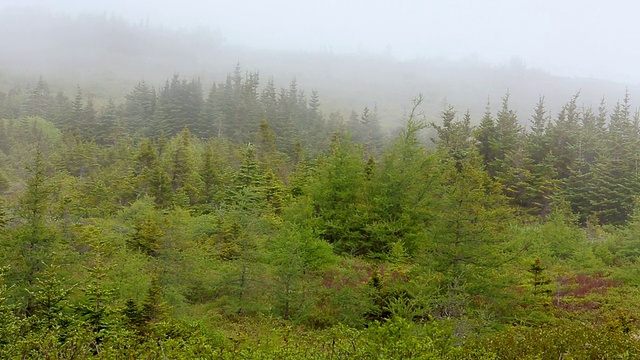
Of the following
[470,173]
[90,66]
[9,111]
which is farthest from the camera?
[90,66]

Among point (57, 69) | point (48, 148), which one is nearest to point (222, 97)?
point (48, 148)

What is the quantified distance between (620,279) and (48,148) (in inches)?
1917

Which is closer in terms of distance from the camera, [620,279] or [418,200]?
[620,279]

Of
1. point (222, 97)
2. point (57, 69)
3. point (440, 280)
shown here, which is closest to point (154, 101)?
point (222, 97)

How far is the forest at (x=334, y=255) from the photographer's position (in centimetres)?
815

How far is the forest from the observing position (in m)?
8.15

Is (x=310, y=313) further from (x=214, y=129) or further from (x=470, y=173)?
(x=214, y=129)

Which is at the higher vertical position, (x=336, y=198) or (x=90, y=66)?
(x=90, y=66)

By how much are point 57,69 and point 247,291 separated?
129 m

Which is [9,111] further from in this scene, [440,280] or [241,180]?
[440,280]

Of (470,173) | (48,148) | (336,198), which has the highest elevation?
(470,173)

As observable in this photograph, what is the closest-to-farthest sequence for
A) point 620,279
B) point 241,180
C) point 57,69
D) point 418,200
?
point 620,279, point 418,200, point 241,180, point 57,69

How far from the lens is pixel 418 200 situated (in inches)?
773

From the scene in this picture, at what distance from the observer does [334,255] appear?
17641 millimetres
